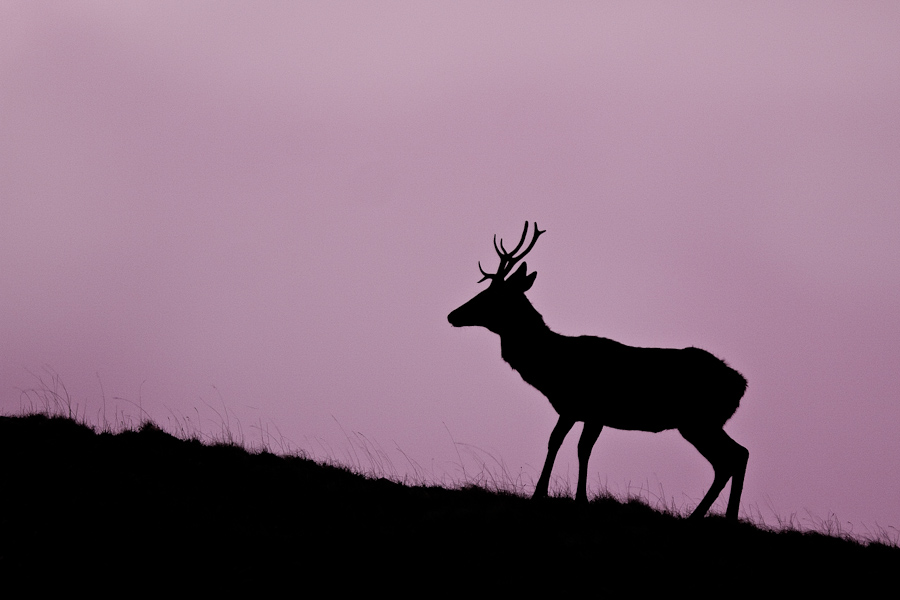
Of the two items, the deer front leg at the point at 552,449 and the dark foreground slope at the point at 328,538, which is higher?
the deer front leg at the point at 552,449

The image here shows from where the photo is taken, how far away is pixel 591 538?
341 inches

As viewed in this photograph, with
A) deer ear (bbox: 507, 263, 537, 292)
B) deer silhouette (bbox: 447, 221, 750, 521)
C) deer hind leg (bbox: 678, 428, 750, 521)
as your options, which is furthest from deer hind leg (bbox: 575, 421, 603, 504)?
deer ear (bbox: 507, 263, 537, 292)

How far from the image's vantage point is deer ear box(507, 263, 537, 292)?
12273 millimetres

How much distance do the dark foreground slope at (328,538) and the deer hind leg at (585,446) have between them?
13.9 inches

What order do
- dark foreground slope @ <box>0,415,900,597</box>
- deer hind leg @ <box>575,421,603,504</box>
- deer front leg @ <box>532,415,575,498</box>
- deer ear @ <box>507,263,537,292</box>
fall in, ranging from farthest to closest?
deer ear @ <box>507,263,537,292</box>
deer hind leg @ <box>575,421,603,504</box>
deer front leg @ <box>532,415,575,498</box>
dark foreground slope @ <box>0,415,900,597</box>

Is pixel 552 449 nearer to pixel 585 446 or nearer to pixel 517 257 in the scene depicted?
pixel 585 446

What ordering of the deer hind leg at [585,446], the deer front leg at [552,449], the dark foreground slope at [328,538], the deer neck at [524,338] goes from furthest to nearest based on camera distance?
the deer neck at [524,338], the deer hind leg at [585,446], the deer front leg at [552,449], the dark foreground slope at [328,538]

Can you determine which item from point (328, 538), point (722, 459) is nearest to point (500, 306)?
point (722, 459)

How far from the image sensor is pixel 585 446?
1136 centimetres

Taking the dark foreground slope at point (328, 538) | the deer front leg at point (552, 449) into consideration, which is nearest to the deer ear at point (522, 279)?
the deer front leg at point (552, 449)

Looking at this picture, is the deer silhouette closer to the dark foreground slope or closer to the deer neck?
the deer neck

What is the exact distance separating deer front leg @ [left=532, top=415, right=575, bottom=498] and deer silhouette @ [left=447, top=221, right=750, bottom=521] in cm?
1

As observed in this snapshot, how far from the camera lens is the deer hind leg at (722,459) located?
10.9 metres

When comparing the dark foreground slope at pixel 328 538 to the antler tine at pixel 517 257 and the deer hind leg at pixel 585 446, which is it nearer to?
the deer hind leg at pixel 585 446
